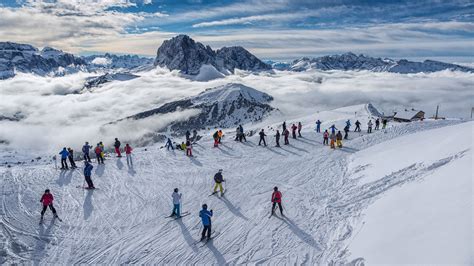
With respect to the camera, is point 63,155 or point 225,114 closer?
point 63,155

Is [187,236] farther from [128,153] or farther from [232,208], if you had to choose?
[128,153]

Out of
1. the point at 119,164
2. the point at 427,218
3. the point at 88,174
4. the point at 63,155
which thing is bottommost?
the point at 119,164

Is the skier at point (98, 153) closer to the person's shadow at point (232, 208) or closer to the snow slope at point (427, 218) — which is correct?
the person's shadow at point (232, 208)

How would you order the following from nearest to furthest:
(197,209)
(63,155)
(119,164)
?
(197,209) → (63,155) → (119,164)

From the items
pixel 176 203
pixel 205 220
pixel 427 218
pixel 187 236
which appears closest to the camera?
pixel 427 218

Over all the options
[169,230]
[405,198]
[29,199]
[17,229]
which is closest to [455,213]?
[405,198]

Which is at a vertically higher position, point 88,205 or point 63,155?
point 63,155

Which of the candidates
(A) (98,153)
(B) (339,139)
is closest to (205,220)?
(A) (98,153)
